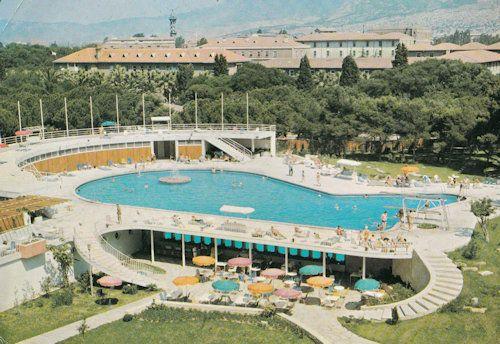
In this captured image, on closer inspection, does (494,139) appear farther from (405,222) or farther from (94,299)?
(94,299)

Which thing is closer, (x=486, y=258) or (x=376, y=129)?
(x=486, y=258)

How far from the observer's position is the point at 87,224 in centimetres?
2234

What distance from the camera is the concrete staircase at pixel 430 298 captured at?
16297mm

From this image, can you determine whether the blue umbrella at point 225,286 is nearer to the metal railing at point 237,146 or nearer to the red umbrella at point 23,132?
the metal railing at point 237,146

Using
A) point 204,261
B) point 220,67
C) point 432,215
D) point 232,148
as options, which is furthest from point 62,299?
point 220,67

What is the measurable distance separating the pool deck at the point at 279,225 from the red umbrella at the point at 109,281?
115 inches

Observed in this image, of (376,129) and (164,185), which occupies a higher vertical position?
(376,129)

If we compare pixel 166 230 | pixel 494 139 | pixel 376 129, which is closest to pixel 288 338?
pixel 166 230

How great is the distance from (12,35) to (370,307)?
13.3 meters

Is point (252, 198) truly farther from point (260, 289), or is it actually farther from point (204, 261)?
point (260, 289)

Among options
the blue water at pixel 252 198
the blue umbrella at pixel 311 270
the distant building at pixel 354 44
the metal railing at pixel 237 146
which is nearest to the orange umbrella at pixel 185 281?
the blue umbrella at pixel 311 270

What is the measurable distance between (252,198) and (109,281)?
40.0ft

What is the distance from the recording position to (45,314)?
1688cm

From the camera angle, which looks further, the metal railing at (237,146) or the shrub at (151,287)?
the metal railing at (237,146)
